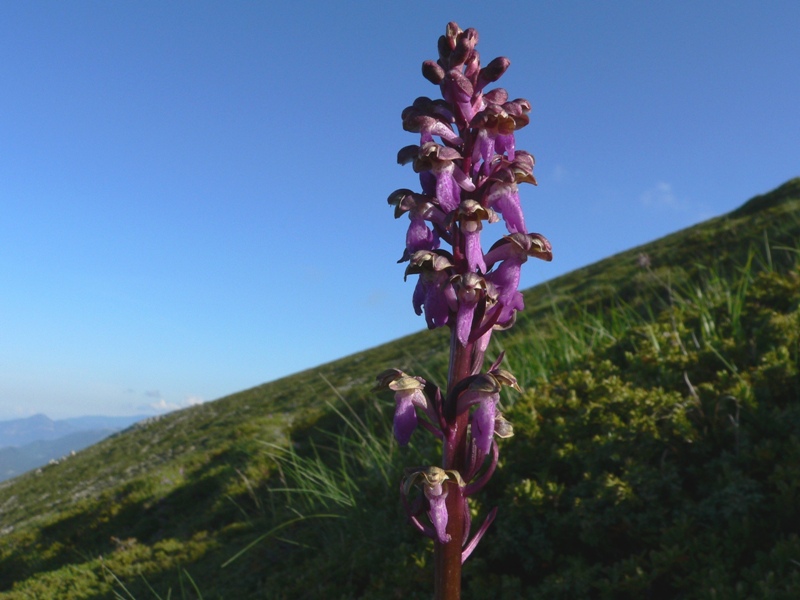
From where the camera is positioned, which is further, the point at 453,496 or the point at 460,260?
the point at 460,260

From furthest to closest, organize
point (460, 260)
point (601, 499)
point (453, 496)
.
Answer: point (601, 499) → point (460, 260) → point (453, 496)

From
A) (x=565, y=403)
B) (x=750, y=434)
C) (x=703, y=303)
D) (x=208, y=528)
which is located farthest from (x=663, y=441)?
(x=208, y=528)

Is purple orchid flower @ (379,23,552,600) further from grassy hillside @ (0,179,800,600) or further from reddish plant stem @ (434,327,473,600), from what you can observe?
grassy hillside @ (0,179,800,600)

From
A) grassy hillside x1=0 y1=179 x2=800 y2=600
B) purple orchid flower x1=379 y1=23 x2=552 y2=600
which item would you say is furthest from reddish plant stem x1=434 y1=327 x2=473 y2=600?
grassy hillside x1=0 y1=179 x2=800 y2=600

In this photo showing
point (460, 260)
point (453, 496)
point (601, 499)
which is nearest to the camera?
point (453, 496)

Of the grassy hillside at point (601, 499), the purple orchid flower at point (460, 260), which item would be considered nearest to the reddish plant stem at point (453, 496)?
the purple orchid flower at point (460, 260)

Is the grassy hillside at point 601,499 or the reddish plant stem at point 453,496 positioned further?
the grassy hillside at point 601,499

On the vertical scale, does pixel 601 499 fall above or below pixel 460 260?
below

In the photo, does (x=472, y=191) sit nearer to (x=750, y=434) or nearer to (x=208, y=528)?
(x=750, y=434)

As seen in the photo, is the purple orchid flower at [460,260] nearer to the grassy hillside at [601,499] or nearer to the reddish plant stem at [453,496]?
the reddish plant stem at [453,496]

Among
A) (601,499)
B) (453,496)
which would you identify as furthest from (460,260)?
(601,499)

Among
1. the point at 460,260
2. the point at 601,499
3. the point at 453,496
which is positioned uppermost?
the point at 460,260

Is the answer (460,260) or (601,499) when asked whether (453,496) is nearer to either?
(460,260)

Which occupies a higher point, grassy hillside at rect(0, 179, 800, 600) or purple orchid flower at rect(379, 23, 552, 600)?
purple orchid flower at rect(379, 23, 552, 600)
